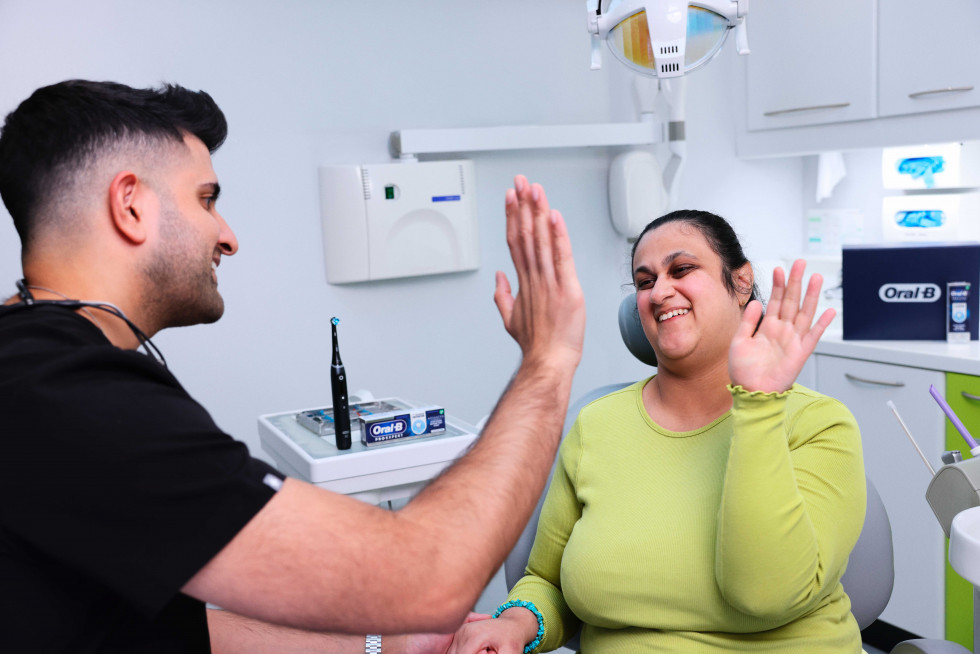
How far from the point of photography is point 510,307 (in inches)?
40.5

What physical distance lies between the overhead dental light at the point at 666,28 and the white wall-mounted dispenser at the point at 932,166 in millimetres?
1218

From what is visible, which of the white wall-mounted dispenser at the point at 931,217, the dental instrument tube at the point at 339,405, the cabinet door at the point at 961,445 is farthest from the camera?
the white wall-mounted dispenser at the point at 931,217

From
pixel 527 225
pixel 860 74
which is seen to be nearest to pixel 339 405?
pixel 527 225

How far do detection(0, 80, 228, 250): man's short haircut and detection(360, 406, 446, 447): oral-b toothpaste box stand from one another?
106 centimetres

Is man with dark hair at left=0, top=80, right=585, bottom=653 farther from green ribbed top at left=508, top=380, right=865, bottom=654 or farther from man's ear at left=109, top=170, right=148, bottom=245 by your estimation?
green ribbed top at left=508, top=380, right=865, bottom=654

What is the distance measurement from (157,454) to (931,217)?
9.06 ft

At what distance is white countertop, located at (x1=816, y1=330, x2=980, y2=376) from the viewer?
231 cm

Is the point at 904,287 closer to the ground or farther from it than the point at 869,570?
farther from it

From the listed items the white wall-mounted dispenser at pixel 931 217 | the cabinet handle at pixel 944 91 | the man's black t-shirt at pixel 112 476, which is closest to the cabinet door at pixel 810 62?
the cabinet handle at pixel 944 91

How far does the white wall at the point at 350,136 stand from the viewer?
2.40m

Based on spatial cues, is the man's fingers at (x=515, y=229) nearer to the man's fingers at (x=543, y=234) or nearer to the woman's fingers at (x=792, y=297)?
the man's fingers at (x=543, y=234)

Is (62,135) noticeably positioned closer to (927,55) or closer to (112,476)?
(112,476)

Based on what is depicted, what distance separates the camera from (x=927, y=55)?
2490mm

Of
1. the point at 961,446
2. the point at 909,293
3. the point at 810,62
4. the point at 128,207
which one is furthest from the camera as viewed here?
the point at 810,62
